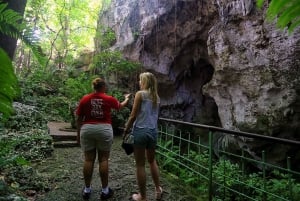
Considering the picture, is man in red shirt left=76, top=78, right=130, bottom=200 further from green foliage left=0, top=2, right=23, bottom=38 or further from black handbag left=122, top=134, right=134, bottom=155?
green foliage left=0, top=2, right=23, bottom=38

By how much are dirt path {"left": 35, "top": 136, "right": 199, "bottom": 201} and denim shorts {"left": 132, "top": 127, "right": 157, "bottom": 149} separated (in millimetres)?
971

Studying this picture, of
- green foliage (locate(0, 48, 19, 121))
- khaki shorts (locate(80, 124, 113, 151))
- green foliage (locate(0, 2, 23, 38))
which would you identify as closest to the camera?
green foliage (locate(0, 48, 19, 121))

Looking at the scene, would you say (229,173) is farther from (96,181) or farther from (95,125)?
(95,125)

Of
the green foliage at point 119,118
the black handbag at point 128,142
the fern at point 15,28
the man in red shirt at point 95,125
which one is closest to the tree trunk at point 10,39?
the fern at point 15,28

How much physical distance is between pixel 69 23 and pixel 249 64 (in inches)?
534

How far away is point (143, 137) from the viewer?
379 cm

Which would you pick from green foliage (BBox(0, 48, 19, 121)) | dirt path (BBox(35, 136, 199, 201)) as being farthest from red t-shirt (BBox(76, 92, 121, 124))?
green foliage (BBox(0, 48, 19, 121))

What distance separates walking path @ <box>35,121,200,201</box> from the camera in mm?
4422

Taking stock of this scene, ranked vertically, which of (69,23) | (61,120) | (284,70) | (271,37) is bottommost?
(61,120)

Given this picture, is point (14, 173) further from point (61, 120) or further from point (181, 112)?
point (181, 112)

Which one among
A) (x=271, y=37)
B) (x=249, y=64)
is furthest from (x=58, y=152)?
(x=271, y=37)

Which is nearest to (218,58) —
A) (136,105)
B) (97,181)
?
(97,181)

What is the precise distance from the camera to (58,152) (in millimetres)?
7344

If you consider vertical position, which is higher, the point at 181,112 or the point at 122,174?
the point at 181,112
